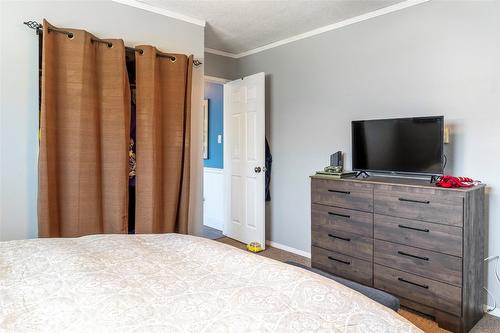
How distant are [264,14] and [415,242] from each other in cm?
231

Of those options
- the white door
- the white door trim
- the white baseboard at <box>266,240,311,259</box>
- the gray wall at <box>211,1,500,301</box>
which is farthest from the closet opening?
the white baseboard at <box>266,240,311,259</box>

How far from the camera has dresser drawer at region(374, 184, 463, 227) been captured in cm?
221

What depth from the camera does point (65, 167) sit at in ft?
8.14

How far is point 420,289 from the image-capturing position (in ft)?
7.84

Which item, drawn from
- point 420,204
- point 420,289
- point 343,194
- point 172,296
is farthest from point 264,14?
point 172,296

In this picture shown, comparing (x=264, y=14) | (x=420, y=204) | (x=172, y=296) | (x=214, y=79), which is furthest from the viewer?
(x=214, y=79)

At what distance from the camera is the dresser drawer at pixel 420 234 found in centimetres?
222

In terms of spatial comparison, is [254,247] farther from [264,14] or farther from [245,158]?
[264,14]

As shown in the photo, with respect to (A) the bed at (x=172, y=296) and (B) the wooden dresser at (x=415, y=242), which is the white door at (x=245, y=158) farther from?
(A) the bed at (x=172, y=296)

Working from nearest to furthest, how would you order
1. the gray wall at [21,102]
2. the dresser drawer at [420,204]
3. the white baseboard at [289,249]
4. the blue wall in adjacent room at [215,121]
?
the dresser drawer at [420,204]
the gray wall at [21,102]
the white baseboard at [289,249]
the blue wall in adjacent room at [215,121]

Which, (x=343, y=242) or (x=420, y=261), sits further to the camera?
(x=343, y=242)

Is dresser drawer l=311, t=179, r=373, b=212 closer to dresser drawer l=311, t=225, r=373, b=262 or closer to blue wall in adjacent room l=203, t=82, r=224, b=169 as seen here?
dresser drawer l=311, t=225, r=373, b=262

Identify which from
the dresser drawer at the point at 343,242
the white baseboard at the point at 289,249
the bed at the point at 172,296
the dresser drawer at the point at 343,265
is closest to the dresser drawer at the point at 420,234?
the dresser drawer at the point at 343,242

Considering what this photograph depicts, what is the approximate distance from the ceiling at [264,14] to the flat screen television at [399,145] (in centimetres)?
103
